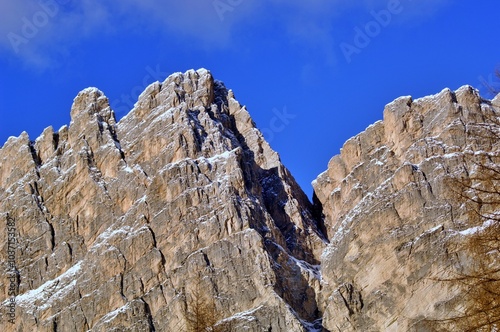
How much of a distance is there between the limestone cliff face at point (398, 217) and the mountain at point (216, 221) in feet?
0.72

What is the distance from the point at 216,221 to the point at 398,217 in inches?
1044

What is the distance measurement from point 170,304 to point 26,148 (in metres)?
47.9

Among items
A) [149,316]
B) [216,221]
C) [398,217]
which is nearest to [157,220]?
[216,221]

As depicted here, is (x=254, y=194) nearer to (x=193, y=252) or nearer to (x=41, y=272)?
(x=193, y=252)

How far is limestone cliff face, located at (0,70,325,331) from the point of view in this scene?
371 feet

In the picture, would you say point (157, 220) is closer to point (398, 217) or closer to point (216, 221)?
point (216, 221)

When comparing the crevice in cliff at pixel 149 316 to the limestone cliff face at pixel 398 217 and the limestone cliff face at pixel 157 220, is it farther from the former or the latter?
the limestone cliff face at pixel 398 217

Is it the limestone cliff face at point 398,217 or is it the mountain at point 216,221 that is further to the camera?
the mountain at point 216,221

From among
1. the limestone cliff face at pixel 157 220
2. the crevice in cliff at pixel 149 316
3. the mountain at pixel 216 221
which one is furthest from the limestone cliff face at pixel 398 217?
the crevice in cliff at pixel 149 316

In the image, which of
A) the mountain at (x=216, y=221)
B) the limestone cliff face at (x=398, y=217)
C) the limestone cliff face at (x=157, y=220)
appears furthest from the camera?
the limestone cliff face at (x=157, y=220)

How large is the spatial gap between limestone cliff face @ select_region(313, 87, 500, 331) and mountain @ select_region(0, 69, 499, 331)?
0.72 ft

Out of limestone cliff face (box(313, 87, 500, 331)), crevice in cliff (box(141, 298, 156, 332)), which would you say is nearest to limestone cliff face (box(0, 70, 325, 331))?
crevice in cliff (box(141, 298, 156, 332))

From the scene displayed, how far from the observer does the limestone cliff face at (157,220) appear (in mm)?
113000

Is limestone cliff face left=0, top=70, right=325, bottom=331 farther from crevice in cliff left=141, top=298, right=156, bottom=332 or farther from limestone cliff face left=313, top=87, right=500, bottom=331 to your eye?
limestone cliff face left=313, top=87, right=500, bottom=331
